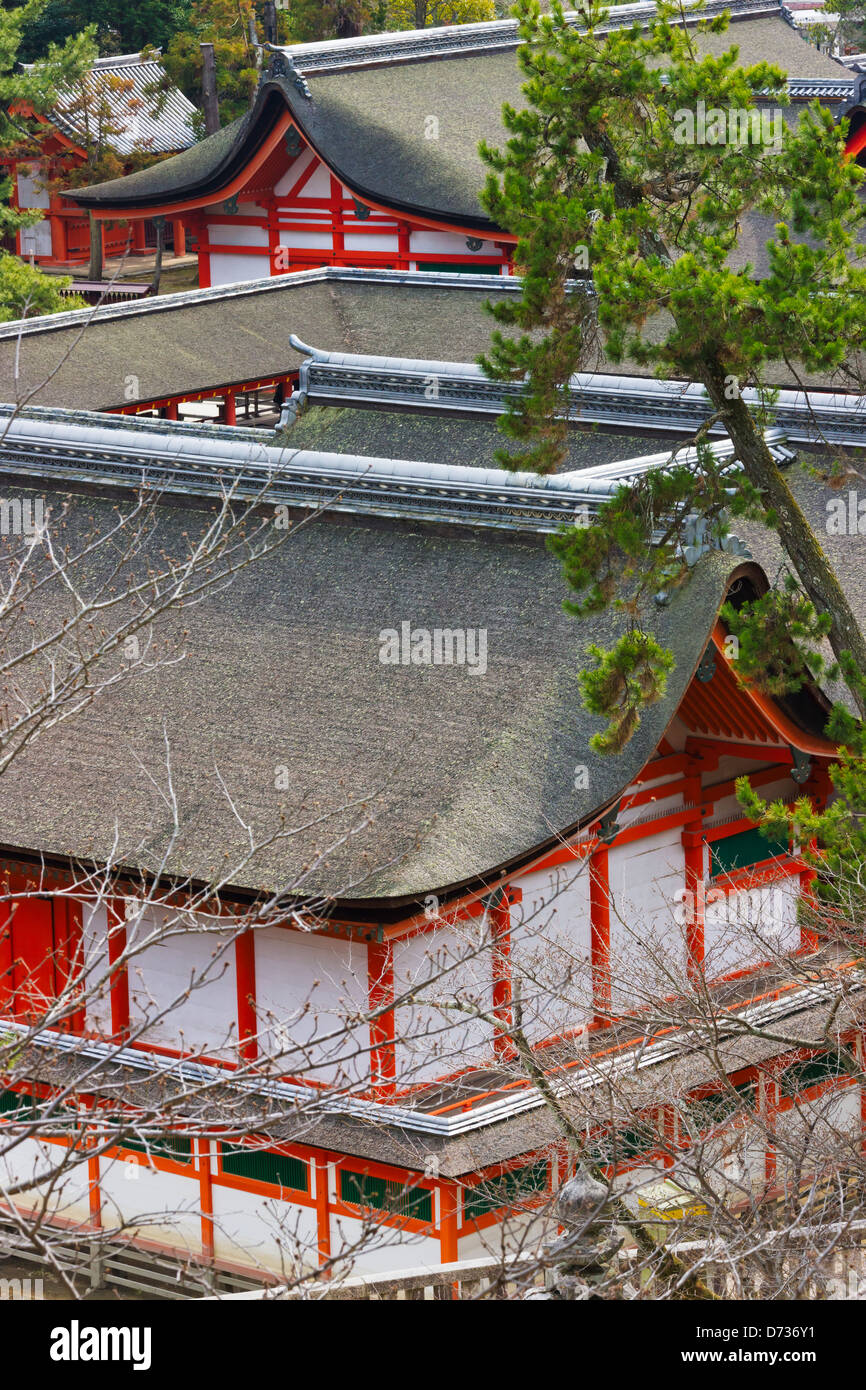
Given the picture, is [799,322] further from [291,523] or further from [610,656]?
[291,523]

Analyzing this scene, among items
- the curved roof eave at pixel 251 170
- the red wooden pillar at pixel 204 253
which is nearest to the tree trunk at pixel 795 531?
the curved roof eave at pixel 251 170

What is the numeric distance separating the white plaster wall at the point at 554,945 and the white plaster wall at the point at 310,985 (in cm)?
117

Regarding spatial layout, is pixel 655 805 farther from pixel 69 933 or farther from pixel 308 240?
pixel 308 240

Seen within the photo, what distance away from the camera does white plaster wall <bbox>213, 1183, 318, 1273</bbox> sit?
14.4m

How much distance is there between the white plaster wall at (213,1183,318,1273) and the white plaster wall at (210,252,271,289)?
931 inches

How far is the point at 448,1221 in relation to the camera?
532 inches

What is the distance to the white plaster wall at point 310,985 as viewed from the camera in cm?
1386

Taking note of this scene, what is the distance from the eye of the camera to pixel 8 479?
62.0ft

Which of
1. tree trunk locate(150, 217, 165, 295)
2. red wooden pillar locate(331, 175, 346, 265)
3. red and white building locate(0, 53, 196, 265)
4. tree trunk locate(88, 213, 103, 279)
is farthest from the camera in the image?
red and white building locate(0, 53, 196, 265)

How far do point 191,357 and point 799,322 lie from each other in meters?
16.8

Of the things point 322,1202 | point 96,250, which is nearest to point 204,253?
point 96,250

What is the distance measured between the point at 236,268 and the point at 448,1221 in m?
25.6

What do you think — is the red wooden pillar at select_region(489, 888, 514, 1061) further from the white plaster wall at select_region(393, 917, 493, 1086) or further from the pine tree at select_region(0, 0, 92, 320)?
the pine tree at select_region(0, 0, 92, 320)

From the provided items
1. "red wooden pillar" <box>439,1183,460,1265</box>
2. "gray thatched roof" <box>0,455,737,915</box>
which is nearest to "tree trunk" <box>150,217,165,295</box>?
"gray thatched roof" <box>0,455,737,915</box>
